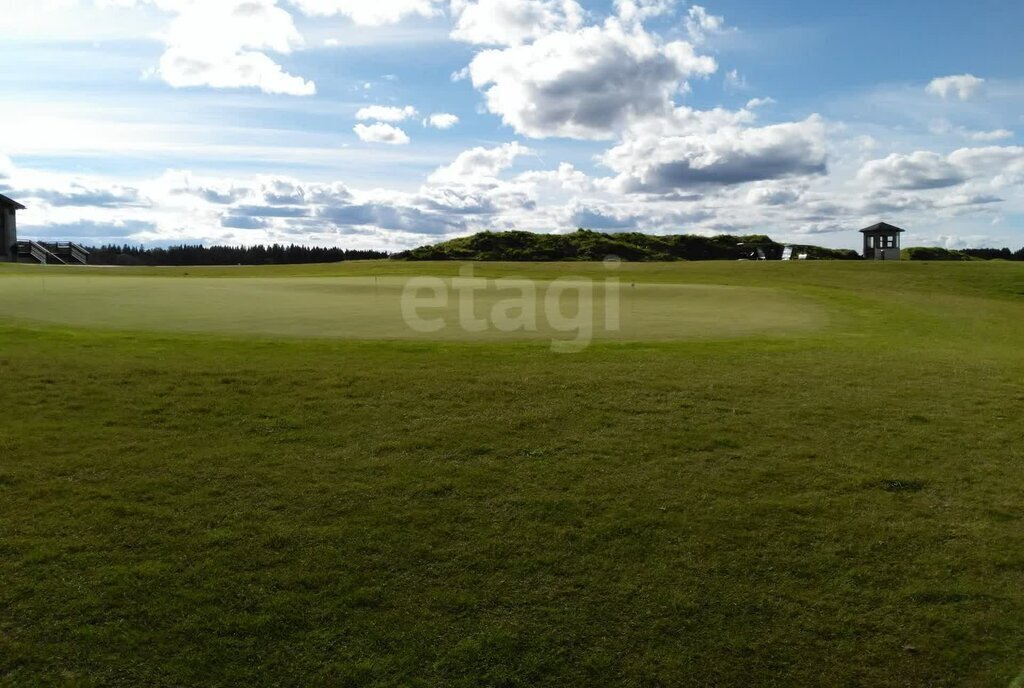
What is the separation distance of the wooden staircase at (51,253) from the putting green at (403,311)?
146 ft

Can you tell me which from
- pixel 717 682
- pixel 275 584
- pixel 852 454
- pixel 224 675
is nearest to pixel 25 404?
pixel 275 584

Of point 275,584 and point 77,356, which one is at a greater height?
point 77,356

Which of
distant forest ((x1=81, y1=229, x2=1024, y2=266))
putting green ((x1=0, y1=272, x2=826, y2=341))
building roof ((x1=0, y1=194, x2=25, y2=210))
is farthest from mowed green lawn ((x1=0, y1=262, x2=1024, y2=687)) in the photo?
distant forest ((x1=81, y1=229, x2=1024, y2=266))

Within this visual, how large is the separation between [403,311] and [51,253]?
199 ft

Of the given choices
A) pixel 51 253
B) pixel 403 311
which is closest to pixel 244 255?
pixel 51 253

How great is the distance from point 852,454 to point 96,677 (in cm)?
926

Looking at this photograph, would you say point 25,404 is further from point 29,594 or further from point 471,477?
point 471,477

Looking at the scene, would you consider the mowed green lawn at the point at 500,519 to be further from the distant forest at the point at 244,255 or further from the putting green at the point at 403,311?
the distant forest at the point at 244,255

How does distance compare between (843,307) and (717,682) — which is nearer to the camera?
(717,682)

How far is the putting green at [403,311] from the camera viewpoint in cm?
1928

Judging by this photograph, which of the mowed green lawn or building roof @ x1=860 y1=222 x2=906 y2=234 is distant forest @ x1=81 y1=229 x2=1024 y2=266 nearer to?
building roof @ x1=860 y1=222 x2=906 y2=234

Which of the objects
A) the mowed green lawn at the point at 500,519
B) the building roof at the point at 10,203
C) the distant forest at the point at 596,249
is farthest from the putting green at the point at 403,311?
the distant forest at the point at 596,249

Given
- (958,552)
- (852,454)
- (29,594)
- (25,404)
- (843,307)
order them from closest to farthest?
(29,594) → (958,552) → (852,454) → (25,404) → (843,307)

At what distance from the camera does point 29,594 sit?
7.00m
